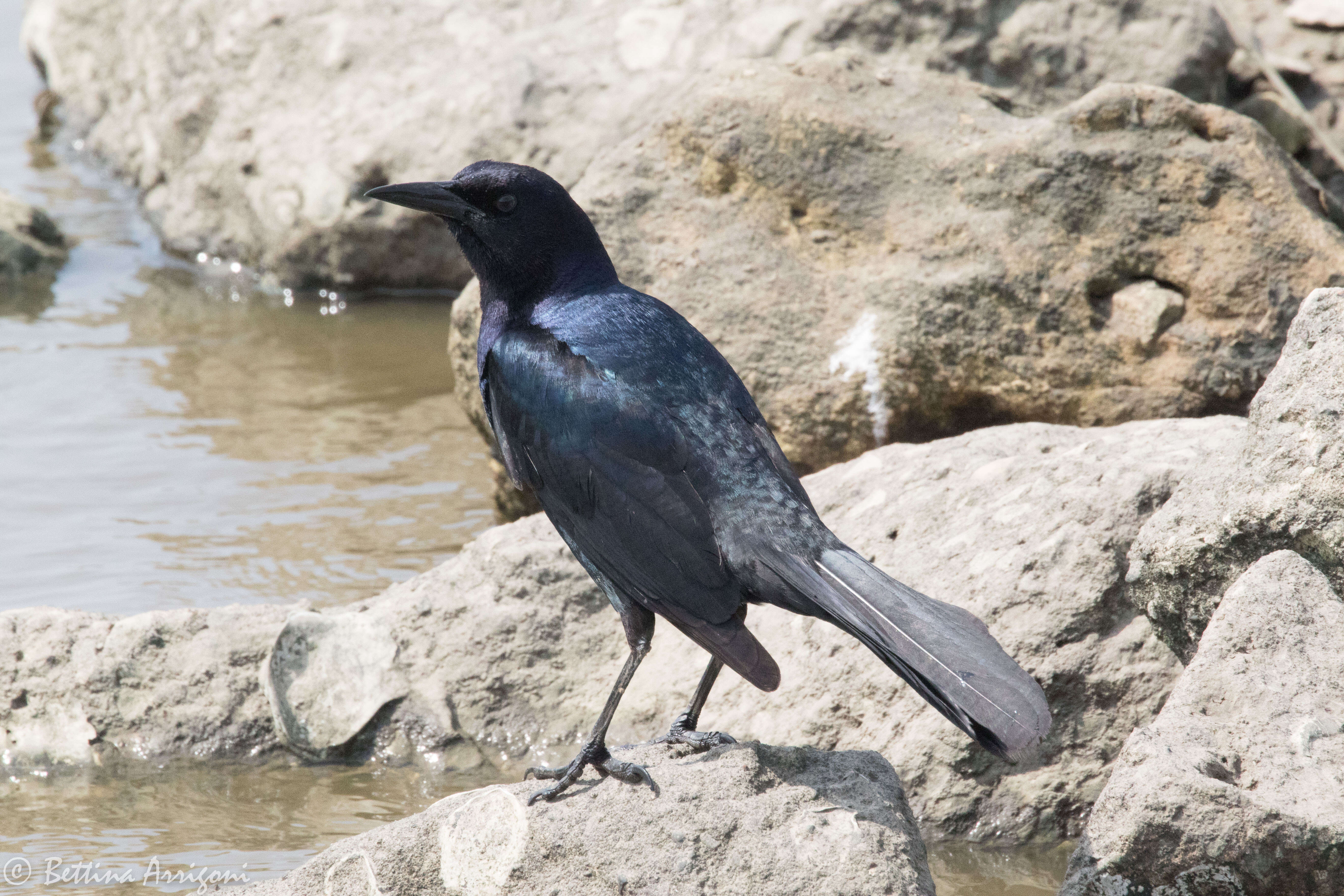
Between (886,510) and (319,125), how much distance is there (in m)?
6.26

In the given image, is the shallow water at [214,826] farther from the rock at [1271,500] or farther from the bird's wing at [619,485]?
the bird's wing at [619,485]

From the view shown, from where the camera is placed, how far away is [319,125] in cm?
957

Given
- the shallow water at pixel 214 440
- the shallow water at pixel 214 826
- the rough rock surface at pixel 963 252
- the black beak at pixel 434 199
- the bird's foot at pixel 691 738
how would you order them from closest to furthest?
1. the bird's foot at pixel 691 738
2. the shallow water at pixel 214 826
3. the black beak at pixel 434 199
4. the rough rock surface at pixel 963 252
5. the shallow water at pixel 214 440

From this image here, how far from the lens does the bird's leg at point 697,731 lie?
360 centimetres

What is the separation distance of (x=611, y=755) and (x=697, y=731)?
0.38m

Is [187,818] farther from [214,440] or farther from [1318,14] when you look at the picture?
[1318,14]

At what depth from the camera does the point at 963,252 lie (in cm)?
568

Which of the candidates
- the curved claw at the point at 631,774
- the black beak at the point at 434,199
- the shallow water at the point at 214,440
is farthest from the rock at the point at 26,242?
the curved claw at the point at 631,774

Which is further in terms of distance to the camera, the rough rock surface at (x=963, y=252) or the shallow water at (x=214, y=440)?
the shallow water at (x=214, y=440)

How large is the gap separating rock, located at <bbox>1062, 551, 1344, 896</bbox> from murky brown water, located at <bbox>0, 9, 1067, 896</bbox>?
83 cm

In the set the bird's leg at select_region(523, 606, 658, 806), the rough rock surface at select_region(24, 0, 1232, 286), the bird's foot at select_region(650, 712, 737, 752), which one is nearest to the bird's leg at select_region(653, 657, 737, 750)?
the bird's foot at select_region(650, 712, 737, 752)

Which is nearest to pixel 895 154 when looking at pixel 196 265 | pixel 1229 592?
pixel 1229 592

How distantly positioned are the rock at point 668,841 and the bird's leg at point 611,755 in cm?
3

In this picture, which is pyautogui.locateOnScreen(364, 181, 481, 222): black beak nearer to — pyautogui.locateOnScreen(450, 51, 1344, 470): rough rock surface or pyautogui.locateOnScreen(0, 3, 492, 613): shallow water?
pyautogui.locateOnScreen(450, 51, 1344, 470): rough rock surface
